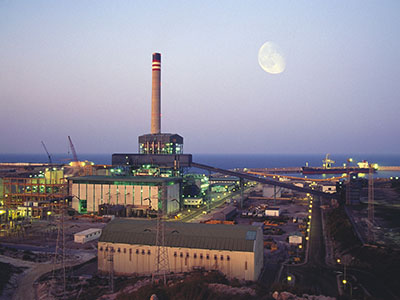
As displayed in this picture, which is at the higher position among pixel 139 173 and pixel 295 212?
pixel 139 173

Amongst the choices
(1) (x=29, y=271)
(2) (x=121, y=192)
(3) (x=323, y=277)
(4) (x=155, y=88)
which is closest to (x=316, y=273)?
(3) (x=323, y=277)

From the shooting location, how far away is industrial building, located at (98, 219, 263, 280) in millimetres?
29359

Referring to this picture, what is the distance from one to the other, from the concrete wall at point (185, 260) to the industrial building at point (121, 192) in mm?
28210

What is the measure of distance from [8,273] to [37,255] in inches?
270

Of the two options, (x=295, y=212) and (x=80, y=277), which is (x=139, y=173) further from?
(x=80, y=277)

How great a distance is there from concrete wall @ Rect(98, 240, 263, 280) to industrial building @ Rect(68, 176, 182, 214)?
92.6 ft

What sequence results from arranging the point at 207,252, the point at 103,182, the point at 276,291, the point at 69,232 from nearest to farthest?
the point at 276,291 → the point at 207,252 → the point at 69,232 → the point at 103,182

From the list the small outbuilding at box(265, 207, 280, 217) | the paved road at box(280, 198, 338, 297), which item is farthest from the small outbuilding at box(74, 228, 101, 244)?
the small outbuilding at box(265, 207, 280, 217)

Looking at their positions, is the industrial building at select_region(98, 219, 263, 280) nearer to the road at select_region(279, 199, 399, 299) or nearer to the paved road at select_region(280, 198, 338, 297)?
the paved road at select_region(280, 198, 338, 297)

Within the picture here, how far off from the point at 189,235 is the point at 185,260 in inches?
81.9

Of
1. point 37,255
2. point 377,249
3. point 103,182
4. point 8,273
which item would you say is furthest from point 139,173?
point 377,249

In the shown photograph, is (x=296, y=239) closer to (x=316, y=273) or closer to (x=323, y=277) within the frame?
(x=316, y=273)

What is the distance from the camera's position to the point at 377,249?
34750 millimetres

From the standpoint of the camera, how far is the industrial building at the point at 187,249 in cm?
2936
